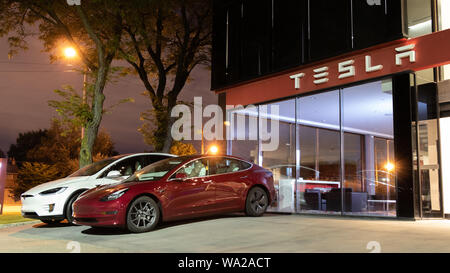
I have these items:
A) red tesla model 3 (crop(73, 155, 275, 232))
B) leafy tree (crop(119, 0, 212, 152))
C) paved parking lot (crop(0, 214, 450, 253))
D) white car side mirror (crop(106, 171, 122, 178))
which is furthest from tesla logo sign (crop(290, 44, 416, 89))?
leafy tree (crop(119, 0, 212, 152))

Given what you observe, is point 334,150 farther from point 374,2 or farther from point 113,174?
point 113,174

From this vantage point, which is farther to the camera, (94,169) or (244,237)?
(94,169)

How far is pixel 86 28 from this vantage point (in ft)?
55.4

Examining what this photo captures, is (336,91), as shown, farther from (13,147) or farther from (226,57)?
(13,147)

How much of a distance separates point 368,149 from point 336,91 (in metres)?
1.97

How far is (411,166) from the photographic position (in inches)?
425

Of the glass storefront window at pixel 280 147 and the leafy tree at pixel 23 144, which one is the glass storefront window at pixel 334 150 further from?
the leafy tree at pixel 23 144

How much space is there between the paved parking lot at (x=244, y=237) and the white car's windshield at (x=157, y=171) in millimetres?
1118

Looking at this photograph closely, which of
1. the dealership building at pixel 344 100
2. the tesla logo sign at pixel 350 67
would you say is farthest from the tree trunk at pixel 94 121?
the tesla logo sign at pixel 350 67

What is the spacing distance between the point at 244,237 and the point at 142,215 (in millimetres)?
2191

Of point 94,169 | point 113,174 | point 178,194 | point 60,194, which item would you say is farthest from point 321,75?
point 60,194

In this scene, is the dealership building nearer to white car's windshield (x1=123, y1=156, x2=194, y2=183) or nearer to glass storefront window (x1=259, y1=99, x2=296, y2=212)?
glass storefront window (x1=259, y1=99, x2=296, y2=212)

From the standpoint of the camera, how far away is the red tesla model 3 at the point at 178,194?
8.61 metres

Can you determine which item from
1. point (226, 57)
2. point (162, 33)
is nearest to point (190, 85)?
point (162, 33)
